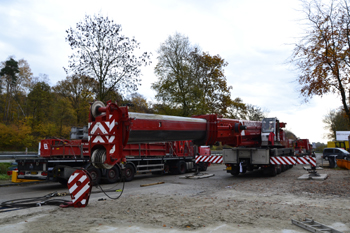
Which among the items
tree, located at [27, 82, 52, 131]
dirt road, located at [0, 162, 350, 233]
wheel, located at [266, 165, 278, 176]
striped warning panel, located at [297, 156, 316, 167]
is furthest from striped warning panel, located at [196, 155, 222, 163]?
tree, located at [27, 82, 52, 131]

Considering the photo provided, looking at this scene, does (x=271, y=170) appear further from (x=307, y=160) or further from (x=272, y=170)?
(x=307, y=160)

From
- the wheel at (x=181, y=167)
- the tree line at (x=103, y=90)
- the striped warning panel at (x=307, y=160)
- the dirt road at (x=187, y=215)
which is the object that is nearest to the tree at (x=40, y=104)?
the tree line at (x=103, y=90)

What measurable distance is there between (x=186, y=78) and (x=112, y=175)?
61.6 feet

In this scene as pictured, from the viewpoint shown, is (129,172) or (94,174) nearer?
(94,174)

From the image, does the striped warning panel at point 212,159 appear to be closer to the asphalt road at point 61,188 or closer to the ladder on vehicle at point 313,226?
the asphalt road at point 61,188

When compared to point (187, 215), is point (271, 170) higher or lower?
higher

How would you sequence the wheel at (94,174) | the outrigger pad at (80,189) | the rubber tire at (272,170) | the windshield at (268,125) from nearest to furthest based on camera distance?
the outrigger pad at (80,189) < the wheel at (94,174) < the windshield at (268,125) < the rubber tire at (272,170)

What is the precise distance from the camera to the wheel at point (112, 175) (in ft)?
46.0

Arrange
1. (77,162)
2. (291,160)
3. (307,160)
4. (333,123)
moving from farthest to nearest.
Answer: (333,123) < (291,160) < (307,160) < (77,162)

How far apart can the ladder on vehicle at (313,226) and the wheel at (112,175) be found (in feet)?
31.9

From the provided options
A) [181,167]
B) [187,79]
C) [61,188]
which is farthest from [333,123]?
[61,188]

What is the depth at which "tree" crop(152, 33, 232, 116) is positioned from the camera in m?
30.7

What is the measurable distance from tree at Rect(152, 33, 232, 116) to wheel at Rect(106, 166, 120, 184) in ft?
52.6

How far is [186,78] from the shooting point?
31391mm
